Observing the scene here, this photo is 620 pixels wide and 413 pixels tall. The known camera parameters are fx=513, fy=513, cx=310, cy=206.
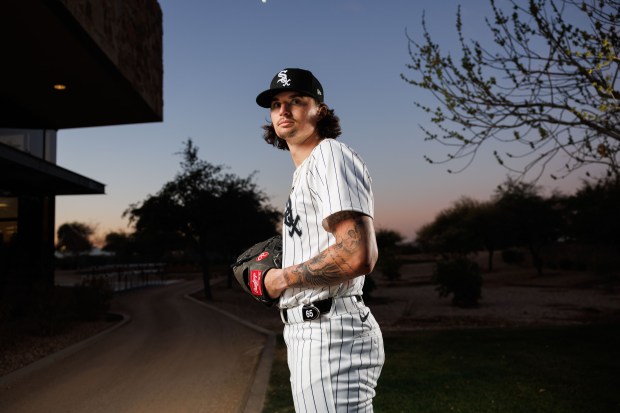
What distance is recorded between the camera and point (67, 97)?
13.1 metres

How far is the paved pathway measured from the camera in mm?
6188

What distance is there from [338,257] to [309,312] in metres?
0.30

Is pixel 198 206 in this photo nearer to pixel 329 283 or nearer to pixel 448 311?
pixel 448 311

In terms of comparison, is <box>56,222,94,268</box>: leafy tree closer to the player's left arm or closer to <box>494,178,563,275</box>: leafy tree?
<box>494,178,563,275</box>: leafy tree

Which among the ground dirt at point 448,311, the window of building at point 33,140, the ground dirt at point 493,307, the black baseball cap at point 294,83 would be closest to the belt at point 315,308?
the black baseball cap at point 294,83

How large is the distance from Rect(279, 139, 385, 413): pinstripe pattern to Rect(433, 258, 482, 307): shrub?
52.3 ft

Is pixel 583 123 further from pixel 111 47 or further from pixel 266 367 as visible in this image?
pixel 111 47

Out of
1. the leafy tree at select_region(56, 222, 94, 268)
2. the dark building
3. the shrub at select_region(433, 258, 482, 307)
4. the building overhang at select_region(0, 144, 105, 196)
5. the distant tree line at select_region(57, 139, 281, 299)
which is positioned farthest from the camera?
the leafy tree at select_region(56, 222, 94, 268)

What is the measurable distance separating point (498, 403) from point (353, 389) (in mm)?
4670

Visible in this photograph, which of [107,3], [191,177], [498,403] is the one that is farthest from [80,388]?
[191,177]

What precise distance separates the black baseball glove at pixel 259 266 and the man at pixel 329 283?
0.04 metres

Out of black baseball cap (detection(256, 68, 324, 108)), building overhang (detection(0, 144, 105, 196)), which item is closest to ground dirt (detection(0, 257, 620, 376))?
building overhang (detection(0, 144, 105, 196))

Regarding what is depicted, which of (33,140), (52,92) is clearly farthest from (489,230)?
(52,92)

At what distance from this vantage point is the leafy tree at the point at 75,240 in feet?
172
